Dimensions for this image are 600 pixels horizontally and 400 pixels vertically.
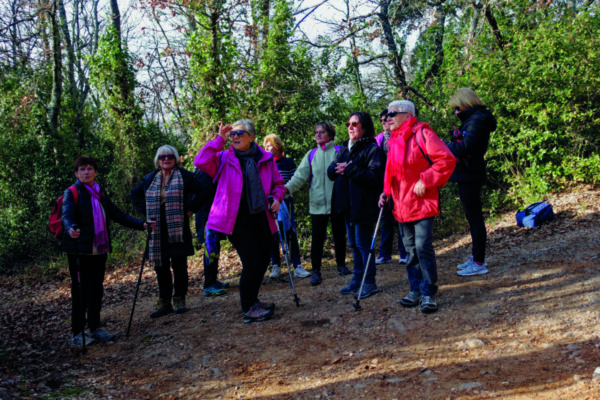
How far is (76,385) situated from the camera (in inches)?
141

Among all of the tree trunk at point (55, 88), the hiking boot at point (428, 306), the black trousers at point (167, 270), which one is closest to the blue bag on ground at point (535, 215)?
the hiking boot at point (428, 306)

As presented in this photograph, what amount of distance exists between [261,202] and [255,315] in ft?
3.76

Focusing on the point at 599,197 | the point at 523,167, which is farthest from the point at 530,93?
the point at 599,197

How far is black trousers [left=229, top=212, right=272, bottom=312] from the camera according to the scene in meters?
4.29

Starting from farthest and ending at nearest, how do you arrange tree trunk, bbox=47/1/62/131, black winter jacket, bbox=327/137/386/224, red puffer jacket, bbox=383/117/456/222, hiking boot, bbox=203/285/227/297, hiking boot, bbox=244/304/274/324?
tree trunk, bbox=47/1/62/131 < hiking boot, bbox=203/285/227/297 < black winter jacket, bbox=327/137/386/224 < hiking boot, bbox=244/304/274/324 < red puffer jacket, bbox=383/117/456/222

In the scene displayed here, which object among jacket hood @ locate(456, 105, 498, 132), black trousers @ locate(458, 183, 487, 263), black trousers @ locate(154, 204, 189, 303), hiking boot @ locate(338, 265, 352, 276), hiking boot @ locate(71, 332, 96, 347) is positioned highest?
jacket hood @ locate(456, 105, 498, 132)

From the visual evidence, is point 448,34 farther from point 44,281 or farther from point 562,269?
point 44,281

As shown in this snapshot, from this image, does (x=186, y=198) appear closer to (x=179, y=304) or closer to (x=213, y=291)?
(x=179, y=304)

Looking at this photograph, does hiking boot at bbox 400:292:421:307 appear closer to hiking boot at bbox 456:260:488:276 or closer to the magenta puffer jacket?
hiking boot at bbox 456:260:488:276

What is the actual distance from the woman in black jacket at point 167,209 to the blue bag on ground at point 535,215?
5.13 metres

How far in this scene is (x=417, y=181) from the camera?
13.3ft

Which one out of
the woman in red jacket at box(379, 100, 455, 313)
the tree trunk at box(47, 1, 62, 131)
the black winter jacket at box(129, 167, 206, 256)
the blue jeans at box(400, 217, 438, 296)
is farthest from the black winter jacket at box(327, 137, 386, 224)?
the tree trunk at box(47, 1, 62, 131)

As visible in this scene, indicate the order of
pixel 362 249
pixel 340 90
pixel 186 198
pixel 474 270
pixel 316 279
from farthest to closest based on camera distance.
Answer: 1. pixel 340 90
2. pixel 316 279
3. pixel 474 270
4. pixel 186 198
5. pixel 362 249

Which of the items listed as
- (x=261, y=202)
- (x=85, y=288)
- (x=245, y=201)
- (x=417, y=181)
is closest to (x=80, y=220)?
(x=85, y=288)
